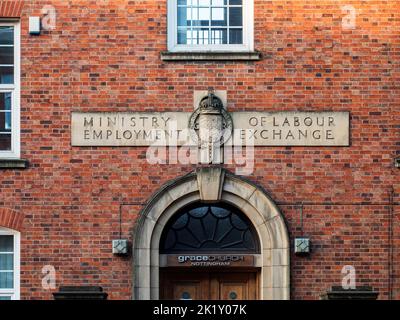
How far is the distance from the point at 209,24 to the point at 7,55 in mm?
3242

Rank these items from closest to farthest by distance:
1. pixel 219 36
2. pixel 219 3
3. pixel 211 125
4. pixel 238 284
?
pixel 211 125
pixel 238 284
pixel 219 36
pixel 219 3

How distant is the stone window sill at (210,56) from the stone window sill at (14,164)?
2700 mm

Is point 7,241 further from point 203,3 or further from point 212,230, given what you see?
point 203,3

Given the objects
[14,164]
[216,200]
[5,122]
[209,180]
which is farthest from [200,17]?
[14,164]

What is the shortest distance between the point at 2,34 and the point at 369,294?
7.05 m

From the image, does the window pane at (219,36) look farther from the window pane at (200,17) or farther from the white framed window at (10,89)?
the white framed window at (10,89)

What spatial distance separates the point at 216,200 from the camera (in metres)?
21.4

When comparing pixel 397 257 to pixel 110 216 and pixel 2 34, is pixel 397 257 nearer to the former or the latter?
pixel 110 216

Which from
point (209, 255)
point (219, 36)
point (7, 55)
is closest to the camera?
point (209, 255)

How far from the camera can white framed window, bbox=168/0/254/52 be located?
21.8m

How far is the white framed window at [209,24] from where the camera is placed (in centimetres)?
2181

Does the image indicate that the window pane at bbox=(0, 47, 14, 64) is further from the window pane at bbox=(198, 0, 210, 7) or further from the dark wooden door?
the dark wooden door

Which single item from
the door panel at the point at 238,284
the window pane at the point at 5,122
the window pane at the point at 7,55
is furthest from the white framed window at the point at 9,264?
the door panel at the point at 238,284

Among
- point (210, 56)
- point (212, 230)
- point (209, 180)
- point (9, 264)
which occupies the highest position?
point (210, 56)
